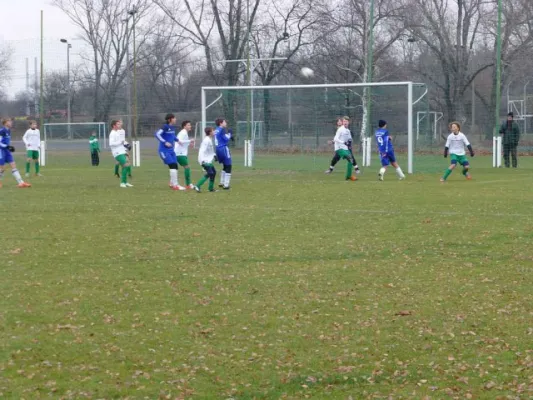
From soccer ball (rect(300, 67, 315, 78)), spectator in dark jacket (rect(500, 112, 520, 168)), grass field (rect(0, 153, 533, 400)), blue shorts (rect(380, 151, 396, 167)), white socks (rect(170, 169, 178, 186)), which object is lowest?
grass field (rect(0, 153, 533, 400))

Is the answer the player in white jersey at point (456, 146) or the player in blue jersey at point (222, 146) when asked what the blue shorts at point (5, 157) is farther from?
the player in white jersey at point (456, 146)

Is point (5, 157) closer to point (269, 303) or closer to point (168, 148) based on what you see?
point (168, 148)

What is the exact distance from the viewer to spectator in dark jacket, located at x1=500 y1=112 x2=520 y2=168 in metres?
29.4

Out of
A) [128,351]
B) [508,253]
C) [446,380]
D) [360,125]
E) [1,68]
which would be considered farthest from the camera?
[1,68]

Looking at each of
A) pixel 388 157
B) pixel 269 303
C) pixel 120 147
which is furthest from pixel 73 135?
pixel 269 303

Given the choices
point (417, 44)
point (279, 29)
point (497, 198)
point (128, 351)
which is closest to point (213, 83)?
point (279, 29)

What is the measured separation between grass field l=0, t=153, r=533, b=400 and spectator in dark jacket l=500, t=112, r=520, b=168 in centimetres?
1324

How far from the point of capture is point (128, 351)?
6.89 metres

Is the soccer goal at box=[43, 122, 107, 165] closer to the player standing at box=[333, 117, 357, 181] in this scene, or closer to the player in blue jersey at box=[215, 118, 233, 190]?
the player standing at box=[333, 117, 357, 181]

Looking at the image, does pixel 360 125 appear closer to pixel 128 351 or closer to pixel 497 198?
pixel 497 198

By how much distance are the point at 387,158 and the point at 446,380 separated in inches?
737

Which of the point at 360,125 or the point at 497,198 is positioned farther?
the point at 360,125

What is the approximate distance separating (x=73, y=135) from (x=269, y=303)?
1786 inches

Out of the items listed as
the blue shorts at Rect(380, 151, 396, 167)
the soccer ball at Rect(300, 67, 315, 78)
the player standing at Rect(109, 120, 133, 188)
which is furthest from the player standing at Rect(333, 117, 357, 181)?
the soccer ball at Rect(300, 67, 315, 78)
